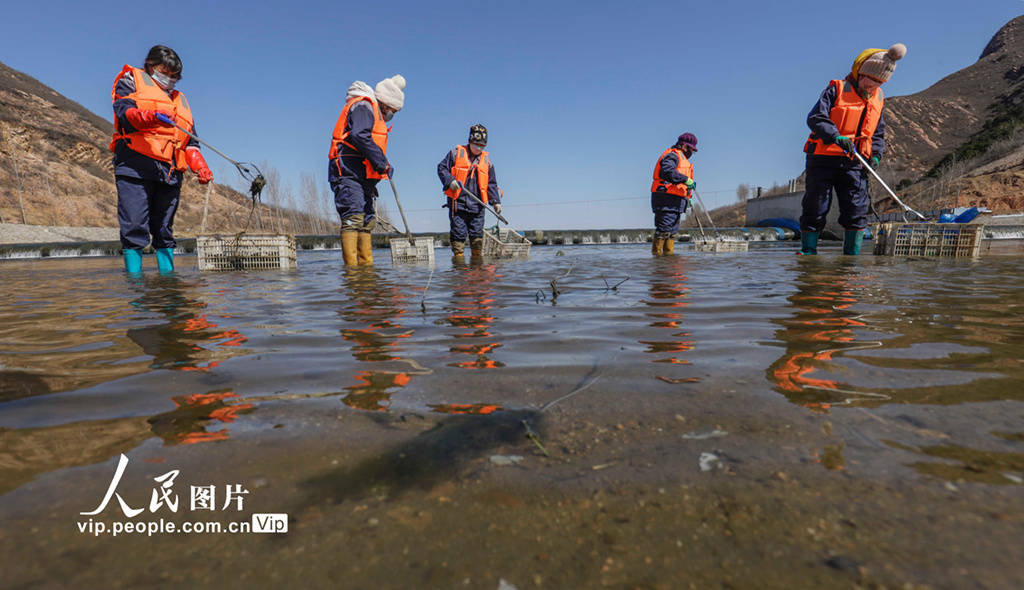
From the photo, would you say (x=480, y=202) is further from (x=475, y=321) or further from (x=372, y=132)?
(x=475, y=321)

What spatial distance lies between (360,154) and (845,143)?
634 cm

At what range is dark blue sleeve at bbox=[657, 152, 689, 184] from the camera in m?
8.43

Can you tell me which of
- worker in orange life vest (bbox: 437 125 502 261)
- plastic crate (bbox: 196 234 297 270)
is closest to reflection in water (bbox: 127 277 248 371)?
plastic crate (bbox: 196 234 297 270)

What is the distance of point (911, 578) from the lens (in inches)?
25.8

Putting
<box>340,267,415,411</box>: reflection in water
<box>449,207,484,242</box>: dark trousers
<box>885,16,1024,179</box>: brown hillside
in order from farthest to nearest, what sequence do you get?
<box>885,16,1024,179</box>: brown hillside → <box>449,207,484,242</box>: dark trousers → <box>340,267,415,411</box>: reflection in water

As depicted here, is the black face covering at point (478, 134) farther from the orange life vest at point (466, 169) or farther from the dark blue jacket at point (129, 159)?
the dark blue jacket at point (129, 159)

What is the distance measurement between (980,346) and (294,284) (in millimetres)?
4919

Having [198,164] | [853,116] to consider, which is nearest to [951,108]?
[853,116]

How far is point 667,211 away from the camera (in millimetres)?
8797

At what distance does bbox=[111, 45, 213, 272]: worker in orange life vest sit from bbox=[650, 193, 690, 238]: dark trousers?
23.2 feet

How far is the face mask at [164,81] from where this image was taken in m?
5.67

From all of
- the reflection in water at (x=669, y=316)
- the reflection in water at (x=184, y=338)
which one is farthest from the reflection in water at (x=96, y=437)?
the reflection in water at (x=669, y=316)

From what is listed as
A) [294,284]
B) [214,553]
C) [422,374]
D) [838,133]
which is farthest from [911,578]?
[838,133]

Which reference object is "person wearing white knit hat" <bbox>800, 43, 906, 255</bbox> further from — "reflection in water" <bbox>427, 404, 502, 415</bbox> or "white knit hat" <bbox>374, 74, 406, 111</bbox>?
"reflection in water" <bbox>427, 404, 502, 415</bbox>
